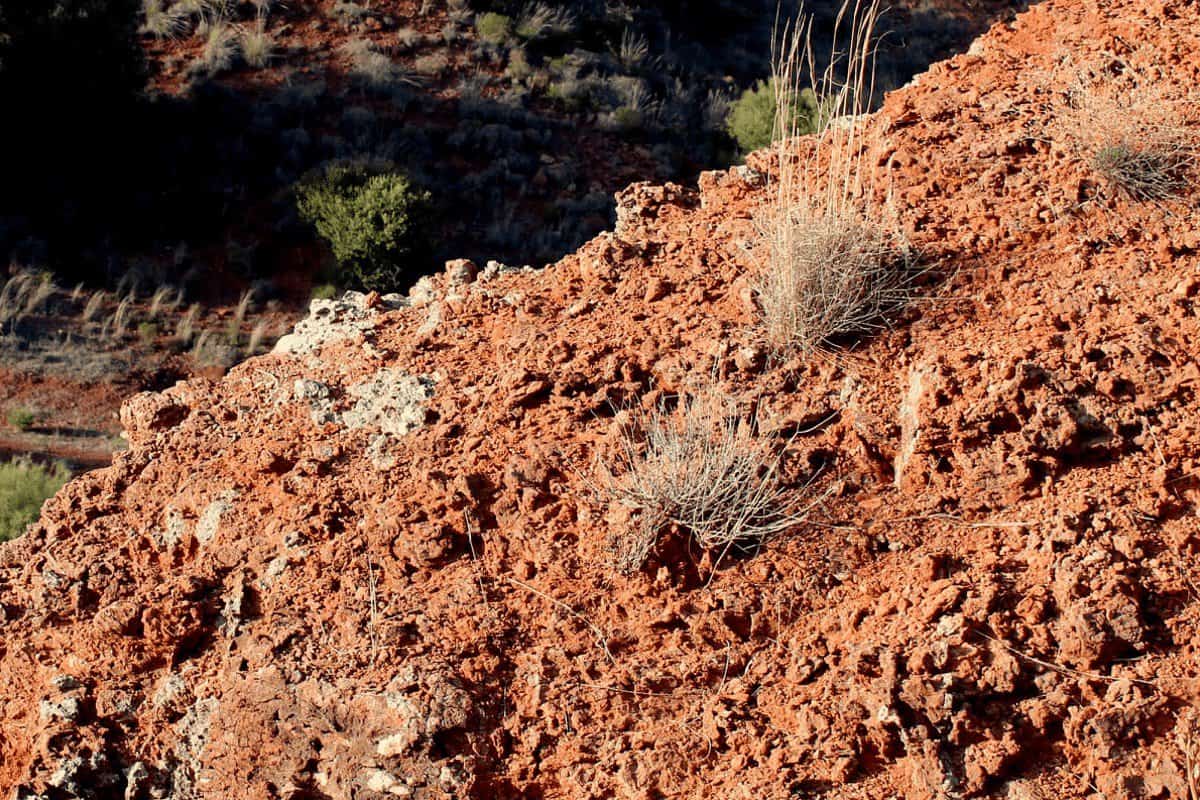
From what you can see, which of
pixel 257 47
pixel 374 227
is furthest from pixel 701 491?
pixel 257 47

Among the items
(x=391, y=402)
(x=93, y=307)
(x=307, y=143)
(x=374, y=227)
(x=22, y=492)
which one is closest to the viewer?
(x=391, y=402)

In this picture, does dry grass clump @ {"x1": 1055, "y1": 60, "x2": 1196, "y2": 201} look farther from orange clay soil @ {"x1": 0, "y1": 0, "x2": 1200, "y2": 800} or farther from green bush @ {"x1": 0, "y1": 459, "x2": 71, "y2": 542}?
green bush @ {"x1": 0, "y1": 459, "x2": 71, "y2": 542}

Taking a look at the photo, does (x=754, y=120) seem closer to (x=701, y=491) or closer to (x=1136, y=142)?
(x=1136, y=142)

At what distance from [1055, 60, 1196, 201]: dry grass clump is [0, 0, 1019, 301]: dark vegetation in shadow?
1011 centimetres

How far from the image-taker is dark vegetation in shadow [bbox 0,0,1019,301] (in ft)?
45.8

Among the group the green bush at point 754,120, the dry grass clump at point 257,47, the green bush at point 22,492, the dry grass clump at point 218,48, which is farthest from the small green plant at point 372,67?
the green bush at point 22,492

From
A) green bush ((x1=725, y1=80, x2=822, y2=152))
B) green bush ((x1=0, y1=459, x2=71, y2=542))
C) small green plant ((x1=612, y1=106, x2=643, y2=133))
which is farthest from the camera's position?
small green plant ((x1=612, y1=106, x2=643, y2=133))

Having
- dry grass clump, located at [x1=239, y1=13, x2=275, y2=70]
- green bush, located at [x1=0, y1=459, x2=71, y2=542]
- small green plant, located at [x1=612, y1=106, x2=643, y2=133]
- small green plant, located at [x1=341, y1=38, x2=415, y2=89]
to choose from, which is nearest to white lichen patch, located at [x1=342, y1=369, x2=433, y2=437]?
green bush, located at [x1=0, y1=459, x2=71, y2=542]

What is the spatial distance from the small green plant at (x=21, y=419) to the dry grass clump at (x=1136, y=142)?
9464 mm

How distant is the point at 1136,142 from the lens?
3877 mm

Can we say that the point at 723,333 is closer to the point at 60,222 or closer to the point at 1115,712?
the point at 1115,712

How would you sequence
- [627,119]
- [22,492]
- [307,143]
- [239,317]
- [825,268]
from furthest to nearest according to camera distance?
[627,119], [307,143], [239,317], [22,492], [825,268]

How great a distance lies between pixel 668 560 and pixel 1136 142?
2109 millimetres

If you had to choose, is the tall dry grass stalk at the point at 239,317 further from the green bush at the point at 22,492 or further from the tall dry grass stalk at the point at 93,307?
the green bush at the point at 22,492
